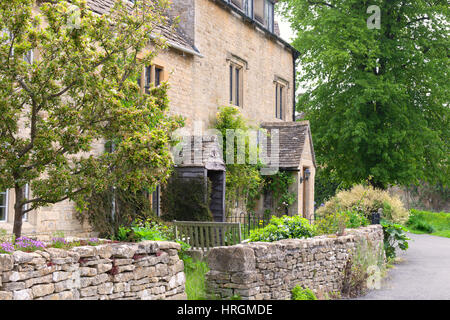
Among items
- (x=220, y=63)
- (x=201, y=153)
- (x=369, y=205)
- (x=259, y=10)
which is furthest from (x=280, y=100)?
(x=201, y=153)

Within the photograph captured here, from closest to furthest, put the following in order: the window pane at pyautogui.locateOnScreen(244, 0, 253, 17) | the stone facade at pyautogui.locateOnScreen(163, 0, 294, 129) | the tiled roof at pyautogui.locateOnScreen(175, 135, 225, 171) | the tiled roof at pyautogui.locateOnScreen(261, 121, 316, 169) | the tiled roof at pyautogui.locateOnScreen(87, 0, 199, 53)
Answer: the tiled roof at pyautogui.locateOnScreen(87, 0, 199, 53)
the tiled roof at pyautogui.locateOnScreen(175, 135, 225, 171)
the stone facade at pyautogui.locateOnScreen(163, 0, 294, 129)
the tiled roof at pyautogui.locateOnScreen(261, 121, 316, 169)
the window pane at pyautogui.locateOnScreen(244, 0, 253, 17)

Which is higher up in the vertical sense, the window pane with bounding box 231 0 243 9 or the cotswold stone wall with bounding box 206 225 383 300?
the window pane with bounding box 231 0 243 9

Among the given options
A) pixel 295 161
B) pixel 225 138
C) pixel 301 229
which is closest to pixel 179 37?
pixel 225 138

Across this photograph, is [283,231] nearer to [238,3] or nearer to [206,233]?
[206,233]

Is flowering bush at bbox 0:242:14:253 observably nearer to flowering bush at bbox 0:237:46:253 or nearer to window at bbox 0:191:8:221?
flowering bush at bbox 0:237:46:253

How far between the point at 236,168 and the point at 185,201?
3699 millimetres

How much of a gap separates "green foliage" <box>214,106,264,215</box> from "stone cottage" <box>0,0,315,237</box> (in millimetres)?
432

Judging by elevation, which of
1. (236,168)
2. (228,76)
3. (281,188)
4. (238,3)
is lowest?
(281,188)

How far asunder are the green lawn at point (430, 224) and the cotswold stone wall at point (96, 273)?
2349 cm

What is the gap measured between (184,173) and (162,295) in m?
7.96

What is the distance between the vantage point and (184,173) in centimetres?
1520

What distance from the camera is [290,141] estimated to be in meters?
21.2

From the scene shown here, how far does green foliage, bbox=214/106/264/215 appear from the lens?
17.8m

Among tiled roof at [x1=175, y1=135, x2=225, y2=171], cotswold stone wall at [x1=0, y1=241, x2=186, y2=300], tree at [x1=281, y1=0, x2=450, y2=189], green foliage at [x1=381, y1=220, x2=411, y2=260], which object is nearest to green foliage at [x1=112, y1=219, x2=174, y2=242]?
cotswold stone wall at [x1=0, y1=241, x2=186, y2=300]
